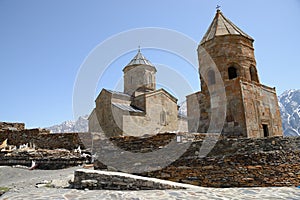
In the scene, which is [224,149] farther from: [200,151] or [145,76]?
[145,76]

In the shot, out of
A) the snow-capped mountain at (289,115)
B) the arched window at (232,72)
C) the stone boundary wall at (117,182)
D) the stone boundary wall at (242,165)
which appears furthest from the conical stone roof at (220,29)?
the snow-capped mountain at (289,115)

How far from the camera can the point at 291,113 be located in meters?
103

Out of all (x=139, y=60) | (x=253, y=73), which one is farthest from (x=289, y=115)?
(x=253, y=73)

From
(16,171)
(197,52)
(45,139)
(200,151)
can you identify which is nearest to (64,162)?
(16,171)

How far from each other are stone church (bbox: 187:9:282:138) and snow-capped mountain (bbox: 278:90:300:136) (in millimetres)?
82458

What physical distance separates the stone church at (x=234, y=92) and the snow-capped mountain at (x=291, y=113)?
82458 mm

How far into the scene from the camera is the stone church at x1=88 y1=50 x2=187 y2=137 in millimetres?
15680

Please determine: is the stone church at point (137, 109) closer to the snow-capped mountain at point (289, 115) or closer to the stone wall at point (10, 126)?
the stone wall at point (10, 126)

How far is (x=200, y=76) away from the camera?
1013 centimetres

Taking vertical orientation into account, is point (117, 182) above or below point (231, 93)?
below

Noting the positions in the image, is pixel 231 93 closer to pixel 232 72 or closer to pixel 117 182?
pixel 232 72

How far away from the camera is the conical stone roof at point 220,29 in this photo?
9609mm

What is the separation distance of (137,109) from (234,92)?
9.56 meters

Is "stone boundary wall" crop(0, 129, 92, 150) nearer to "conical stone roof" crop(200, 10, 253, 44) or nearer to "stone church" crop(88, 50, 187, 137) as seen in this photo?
"stone church" crop(88, 50, 187, 137)
